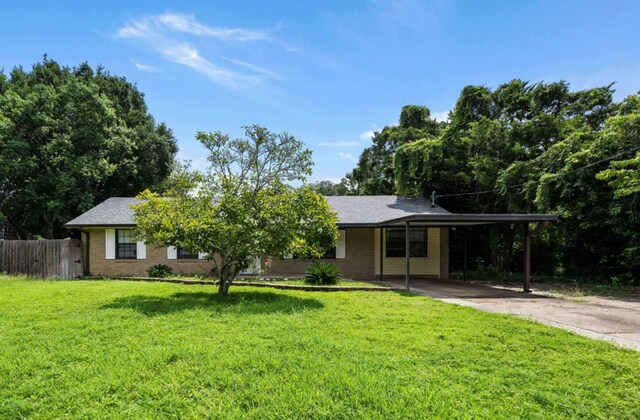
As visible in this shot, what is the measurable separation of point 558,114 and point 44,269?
73.9ft

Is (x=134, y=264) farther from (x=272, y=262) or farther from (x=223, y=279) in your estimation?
(x=223, y=279)

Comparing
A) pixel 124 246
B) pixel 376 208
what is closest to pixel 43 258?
pixel 124 246

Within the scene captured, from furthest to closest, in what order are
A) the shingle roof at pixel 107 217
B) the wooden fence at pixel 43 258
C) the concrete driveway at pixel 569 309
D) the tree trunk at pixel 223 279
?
the shingle roof at pixel 107 217, the wooden fence at pixel 43 258, the tree trunk at pixel 223 279, the concrete driveway at pixel 569 309

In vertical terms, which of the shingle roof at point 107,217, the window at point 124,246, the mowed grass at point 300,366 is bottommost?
the mowed grass at point 300,366

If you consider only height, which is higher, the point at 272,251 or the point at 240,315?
the point at 272,251

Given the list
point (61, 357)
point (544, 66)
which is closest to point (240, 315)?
point (61, 357)

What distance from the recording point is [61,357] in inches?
167

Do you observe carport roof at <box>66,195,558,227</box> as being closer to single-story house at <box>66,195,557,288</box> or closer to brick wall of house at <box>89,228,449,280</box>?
single-story house at <box>66,195,557,288</box>

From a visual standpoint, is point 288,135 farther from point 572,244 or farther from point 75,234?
point 75,234

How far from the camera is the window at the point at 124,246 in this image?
47.3 ft

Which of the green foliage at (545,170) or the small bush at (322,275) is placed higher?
the green foliage at (545,170)

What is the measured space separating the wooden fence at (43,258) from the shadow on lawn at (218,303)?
22.9 ft

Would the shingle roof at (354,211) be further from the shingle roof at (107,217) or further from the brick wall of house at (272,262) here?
the brick wall of house at (272,262)

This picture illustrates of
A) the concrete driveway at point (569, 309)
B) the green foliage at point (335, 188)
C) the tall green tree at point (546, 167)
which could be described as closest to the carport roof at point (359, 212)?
the tall green tree at point (546, 167)
